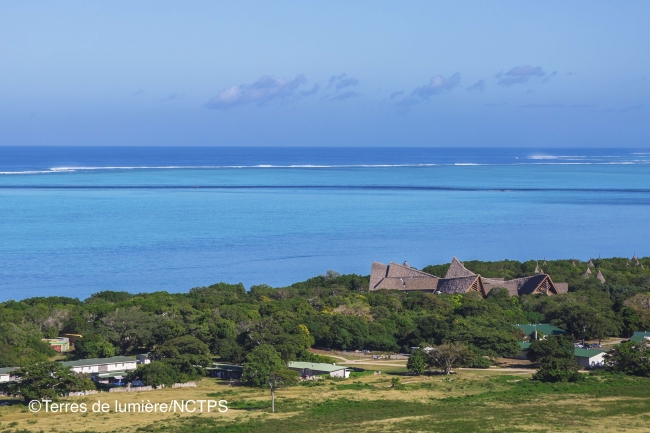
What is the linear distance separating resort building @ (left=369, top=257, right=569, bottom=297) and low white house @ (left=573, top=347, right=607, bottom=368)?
561 inches

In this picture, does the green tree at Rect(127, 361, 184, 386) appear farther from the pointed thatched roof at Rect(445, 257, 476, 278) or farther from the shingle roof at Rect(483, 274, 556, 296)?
the pointed thatched roof at Rect(445, 257, 476, 278)

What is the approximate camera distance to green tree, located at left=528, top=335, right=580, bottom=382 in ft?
113

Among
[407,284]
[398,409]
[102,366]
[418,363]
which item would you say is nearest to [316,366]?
[418,363]

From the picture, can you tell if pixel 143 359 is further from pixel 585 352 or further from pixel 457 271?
pixel 457 271

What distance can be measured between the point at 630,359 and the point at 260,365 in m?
15.0

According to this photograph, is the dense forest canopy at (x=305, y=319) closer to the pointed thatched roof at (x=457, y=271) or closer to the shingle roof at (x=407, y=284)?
the shingle roof at (x=407, y=284)

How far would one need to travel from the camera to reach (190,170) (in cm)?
18788

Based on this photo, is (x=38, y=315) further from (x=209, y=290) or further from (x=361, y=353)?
(x=361, y=353)

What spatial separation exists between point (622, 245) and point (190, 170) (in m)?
123

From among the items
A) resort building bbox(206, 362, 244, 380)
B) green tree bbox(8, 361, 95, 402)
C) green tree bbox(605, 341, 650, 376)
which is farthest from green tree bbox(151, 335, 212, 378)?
green tree bbox(605, 341, 650, 376)

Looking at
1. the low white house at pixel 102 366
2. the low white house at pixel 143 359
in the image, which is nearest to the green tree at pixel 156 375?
the low white house at pixel 102 366

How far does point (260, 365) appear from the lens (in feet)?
112

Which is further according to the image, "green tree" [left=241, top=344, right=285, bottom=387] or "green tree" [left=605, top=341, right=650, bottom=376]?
"green tree" [left=605, top=341, right=650, bottom=376]

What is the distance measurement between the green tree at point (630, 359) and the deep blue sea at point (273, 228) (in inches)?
1087
